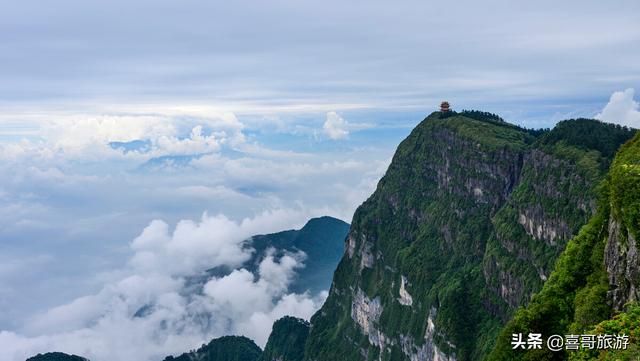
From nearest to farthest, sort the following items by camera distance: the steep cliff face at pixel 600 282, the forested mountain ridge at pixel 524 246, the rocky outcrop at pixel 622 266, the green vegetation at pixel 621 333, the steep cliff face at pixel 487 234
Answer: the green vegetation at pixel 621 333, the steep cliff face at pixel 600 282, the rocky outcrop at pixel 622 266, the forested mountain ridge at pixel 524 246, the steep cliff face at pixel 487 234

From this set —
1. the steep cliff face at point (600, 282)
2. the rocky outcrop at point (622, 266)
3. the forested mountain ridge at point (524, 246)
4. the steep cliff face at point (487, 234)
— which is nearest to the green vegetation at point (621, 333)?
the steep cliff face at point (600, 282)

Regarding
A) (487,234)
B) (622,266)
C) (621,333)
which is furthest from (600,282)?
(487,234)

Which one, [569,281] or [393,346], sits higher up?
[569,281]

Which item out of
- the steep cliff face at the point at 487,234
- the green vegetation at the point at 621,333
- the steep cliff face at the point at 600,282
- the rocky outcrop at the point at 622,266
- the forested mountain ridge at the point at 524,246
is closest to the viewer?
the green vegetation at the point at 621,333

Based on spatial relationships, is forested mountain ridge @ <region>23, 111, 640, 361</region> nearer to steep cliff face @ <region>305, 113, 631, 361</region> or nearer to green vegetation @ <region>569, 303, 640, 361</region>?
green vegetation @ <region>569, 303, 640, 361</region>

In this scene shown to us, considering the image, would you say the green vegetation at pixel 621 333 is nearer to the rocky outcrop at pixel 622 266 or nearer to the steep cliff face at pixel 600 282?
the steep cliff face at pixel 600 282

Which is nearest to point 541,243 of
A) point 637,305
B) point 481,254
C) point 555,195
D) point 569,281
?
point 555,195

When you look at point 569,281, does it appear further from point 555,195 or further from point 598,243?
point 555,195

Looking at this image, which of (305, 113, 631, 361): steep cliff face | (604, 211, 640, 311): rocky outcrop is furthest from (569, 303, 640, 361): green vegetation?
(305, 113, 631, 361): steep cliff face
